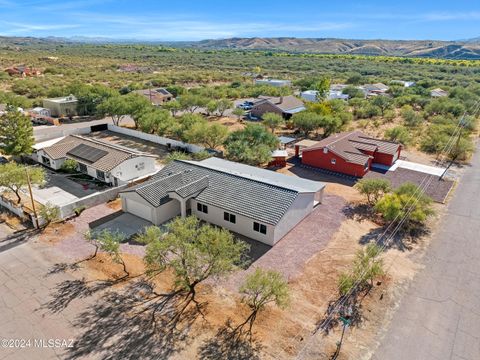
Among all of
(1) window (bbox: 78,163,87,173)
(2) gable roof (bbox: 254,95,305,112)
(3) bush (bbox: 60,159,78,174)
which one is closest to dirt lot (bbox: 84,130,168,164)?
(1) window (bbox: 78,163,87,173)

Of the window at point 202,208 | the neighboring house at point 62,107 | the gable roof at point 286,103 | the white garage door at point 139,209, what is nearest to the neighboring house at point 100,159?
the white garage door at point 139,209

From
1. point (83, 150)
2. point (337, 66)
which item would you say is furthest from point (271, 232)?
point (337, 66)

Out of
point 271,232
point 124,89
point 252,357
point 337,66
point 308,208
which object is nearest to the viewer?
point 252,357

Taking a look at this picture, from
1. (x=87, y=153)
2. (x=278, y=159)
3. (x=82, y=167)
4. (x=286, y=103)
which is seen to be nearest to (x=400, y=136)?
(x=278, y=159)

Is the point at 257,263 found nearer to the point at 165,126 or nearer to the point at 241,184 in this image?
the point at 241,184

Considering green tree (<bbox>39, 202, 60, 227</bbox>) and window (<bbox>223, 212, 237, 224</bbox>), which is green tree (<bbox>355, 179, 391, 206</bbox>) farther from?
green tree (<bbox>39, 202, 60, 227</bbox>)
